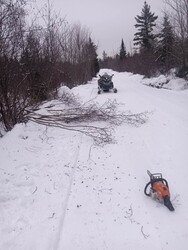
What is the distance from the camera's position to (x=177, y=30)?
720 inches

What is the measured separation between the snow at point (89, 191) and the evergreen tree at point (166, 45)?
57.5 ft

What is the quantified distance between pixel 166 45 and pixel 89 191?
900 inches

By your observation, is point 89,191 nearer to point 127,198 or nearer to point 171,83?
point 127,198

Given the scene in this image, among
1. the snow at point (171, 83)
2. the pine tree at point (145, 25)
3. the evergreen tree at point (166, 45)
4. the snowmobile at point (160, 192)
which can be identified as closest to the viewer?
the snowmobile at point (160, 192)

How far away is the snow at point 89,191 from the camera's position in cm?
273

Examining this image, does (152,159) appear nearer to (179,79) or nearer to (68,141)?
(68,141)

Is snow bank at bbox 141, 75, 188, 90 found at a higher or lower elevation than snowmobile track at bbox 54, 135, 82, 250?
higher

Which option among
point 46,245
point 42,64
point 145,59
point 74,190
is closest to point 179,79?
point 145,59

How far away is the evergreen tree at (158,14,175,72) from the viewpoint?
70.0 ft

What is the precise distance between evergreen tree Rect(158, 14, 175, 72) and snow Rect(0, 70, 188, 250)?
17.5 metres

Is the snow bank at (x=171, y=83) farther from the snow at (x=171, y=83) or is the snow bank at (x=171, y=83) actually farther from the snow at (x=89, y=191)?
the snow at (x=89, y=191)

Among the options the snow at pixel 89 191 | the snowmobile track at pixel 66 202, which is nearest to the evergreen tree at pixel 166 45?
the snow at pixel 89 191

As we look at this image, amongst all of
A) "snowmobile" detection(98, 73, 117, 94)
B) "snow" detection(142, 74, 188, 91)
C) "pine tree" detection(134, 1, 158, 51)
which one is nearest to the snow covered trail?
"snowmobile" detection(98, 73, 117, 94)

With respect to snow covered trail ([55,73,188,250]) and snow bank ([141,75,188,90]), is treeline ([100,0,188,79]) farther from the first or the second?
snow covered trail ([55,73,188,250])
